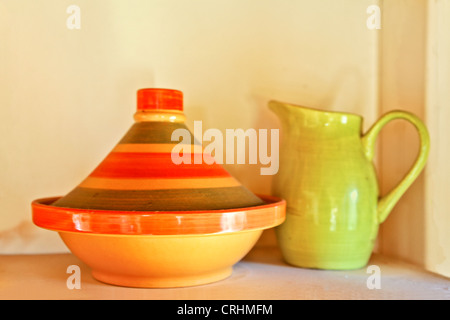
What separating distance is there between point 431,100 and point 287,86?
0.23 m

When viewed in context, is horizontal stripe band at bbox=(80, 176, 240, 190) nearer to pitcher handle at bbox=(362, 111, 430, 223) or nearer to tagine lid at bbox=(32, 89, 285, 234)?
tagine lid at bbox=(32, 89, 285, 234)

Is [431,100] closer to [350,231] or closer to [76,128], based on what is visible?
[350,231]

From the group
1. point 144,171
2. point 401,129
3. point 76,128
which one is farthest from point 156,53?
point 401,129

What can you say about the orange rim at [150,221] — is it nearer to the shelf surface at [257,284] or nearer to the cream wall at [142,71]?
the shelf surface at [257,284]

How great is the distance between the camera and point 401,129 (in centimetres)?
66

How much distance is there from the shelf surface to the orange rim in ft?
0.24

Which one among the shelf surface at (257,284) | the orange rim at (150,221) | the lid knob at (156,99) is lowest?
the shelf surface at (257,284)

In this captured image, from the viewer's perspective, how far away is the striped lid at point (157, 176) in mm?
484

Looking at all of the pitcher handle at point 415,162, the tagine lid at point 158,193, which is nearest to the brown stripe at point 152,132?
the tagine lid at point 158,193

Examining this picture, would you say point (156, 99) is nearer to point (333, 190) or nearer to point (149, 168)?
point (149, 168)

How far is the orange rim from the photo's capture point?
44 cm

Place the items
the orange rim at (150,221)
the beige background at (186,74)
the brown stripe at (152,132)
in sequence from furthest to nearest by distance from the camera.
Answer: the beige background at (186,74) < the brown stripe at (152,132) < the orange rim at (150,221)

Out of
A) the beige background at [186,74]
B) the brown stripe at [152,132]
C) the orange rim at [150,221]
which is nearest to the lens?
the orange rim at [150,221]

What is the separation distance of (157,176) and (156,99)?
0.36ft
